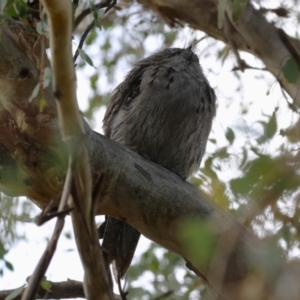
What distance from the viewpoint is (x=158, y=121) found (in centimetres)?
298

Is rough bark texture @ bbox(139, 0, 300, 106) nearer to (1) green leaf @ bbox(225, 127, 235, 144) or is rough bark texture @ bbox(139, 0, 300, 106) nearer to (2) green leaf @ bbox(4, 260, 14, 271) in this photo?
(1) green leaf @ bbox(225, 127, 235, 144)

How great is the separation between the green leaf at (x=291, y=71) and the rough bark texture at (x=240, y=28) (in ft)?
3.78

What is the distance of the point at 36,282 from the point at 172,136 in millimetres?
1712

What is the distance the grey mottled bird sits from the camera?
2912 mm

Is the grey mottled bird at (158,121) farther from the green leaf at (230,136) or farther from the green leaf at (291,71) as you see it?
the green leaf at (291,71)

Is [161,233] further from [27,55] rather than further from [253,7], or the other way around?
[253,7]

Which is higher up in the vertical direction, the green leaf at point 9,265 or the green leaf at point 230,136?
the green leaf at point 230,136

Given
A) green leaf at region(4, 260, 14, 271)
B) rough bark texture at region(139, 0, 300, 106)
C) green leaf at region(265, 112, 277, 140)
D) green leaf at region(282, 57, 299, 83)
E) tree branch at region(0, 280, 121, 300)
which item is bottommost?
tree branch at region(0, 280, 121, 300)

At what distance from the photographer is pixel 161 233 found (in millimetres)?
2195

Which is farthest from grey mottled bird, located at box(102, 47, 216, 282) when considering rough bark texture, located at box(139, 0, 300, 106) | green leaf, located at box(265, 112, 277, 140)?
green leaf, located at box(265, 112, 277, 140)

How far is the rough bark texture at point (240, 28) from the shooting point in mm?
3299

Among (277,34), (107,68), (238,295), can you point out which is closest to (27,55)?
(238,295)

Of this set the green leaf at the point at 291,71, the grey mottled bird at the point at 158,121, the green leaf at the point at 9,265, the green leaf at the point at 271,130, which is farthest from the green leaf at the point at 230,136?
the green leaf at the point at 9,265

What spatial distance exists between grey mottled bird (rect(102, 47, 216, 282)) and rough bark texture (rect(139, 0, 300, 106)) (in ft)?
1.34
